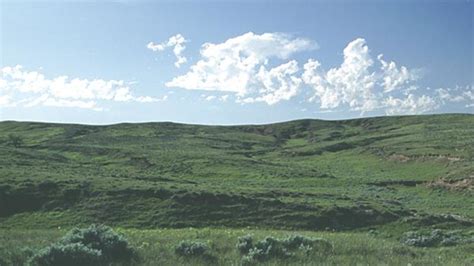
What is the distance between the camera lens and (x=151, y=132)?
15350 cm

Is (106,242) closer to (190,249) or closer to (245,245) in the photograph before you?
(190,249)

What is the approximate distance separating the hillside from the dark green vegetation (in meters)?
0.11

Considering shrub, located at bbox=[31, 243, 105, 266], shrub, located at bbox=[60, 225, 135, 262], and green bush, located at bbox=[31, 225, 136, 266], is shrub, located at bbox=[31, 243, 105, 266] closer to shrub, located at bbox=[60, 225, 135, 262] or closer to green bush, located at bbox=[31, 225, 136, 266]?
green bush, located at bbox=[31, 225, 136, 266]

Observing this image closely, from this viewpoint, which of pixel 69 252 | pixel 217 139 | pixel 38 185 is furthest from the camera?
pixel 217 139

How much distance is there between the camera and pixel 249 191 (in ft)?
140

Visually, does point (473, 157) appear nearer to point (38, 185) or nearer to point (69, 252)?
point (38, 185)

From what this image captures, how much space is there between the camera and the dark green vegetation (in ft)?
110

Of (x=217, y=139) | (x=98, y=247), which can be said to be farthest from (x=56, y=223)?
(x=217, y=139)

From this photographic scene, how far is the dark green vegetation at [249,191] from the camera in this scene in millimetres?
33500

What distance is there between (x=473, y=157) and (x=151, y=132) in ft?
326

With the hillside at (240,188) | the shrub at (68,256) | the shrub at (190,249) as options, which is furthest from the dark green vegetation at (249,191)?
the shrub at (68,256)

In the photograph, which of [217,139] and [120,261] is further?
[217,139]

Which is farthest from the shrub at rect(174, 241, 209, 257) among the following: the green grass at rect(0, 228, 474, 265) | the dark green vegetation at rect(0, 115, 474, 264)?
the dark green vegetation at rect(0, 115, 474, 264)

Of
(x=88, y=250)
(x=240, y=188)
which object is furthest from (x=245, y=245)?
(x=240, y=188)
